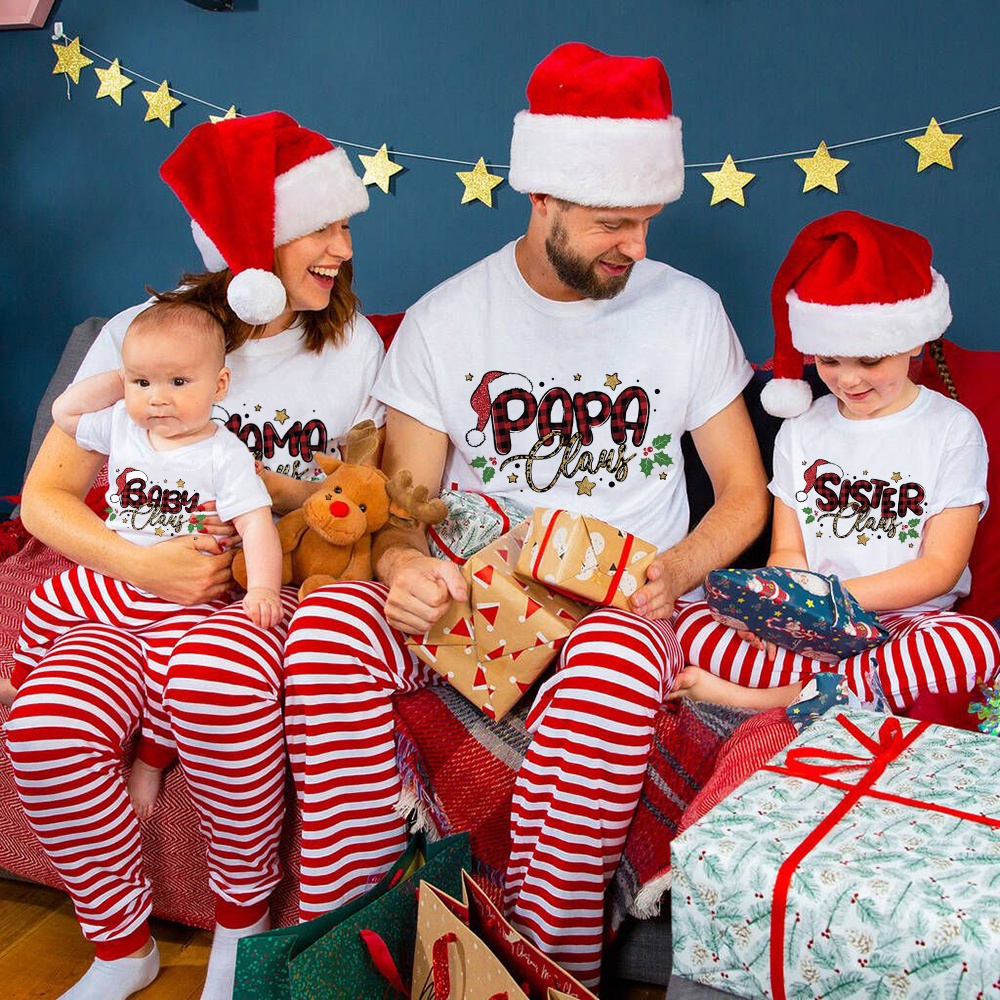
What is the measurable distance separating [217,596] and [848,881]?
1055 millimetres

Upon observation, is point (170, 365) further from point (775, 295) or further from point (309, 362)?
point (775, 295)

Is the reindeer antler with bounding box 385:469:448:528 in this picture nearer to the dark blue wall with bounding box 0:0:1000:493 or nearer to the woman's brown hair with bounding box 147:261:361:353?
the woman's brown hair with bounding box 147:261:361:353

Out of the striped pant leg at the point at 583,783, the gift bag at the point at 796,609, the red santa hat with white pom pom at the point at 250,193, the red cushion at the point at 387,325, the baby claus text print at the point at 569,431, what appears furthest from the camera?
the red cushion at the point at 387,325

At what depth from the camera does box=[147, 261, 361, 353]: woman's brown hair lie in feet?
6.23

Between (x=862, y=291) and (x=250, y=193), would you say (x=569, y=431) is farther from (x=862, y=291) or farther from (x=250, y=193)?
(x=250, y=193)

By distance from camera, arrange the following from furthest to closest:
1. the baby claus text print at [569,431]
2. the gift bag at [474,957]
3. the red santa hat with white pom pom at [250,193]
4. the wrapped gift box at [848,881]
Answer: the baby claus text print at [569,431] → the red santa hat with white pom pom at [250,193] → the gift bag at [474,957] → the wrapped gift box at [848,881]

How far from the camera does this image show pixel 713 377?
1.93m

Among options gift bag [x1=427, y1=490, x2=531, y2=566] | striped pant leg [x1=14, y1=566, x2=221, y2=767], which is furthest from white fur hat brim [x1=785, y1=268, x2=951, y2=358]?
striped pant leg [x1=14, y1=566, x2=221, y2=767]

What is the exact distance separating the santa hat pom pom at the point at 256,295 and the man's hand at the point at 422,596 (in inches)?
18.3

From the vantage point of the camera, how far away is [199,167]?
183cm

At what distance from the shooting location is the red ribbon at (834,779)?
1105mm

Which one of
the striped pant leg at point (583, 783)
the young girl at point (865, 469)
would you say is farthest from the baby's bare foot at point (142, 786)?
the young girl at point (865, 469)

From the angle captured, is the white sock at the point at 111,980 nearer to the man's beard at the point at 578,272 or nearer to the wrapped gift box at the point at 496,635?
the wrapped gift box at the point at 496,635

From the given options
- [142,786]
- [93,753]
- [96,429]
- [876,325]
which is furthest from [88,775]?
[876,325]
